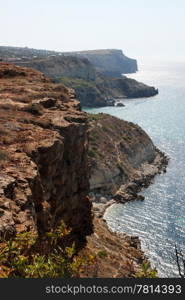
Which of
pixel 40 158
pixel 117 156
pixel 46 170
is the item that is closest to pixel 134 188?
pixel 117 156

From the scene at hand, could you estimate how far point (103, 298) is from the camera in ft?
42.3

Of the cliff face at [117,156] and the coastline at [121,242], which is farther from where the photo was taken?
the cliff face at [117,156]

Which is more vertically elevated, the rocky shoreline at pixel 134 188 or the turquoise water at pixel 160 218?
the turquoise water at pixel 160 218

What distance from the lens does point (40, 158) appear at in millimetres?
32750

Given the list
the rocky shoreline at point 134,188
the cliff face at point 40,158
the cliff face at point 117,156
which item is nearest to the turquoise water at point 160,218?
the rocky shoreline at point 134,188

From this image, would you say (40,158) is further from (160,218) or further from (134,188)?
(134,188)

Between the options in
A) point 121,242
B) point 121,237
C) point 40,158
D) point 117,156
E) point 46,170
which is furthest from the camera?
point 117,156

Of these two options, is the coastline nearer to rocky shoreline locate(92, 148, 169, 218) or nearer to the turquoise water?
rocky shoreline locate(92, 148, 169, 218)

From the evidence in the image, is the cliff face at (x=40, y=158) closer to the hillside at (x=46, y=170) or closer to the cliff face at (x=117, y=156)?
the hillside at (x=46, y=170)

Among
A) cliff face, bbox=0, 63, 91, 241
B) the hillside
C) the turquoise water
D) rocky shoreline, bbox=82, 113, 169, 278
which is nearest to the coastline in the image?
rocky shoreline, bbox=82, 113, 169, 278

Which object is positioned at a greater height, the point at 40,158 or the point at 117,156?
the point at 40,158

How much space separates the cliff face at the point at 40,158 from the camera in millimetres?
25109

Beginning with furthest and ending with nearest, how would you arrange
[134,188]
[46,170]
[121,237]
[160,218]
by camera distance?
[134,188] < [160,218] < [121,237] < [46,170]

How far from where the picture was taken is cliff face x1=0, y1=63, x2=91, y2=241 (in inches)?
989
